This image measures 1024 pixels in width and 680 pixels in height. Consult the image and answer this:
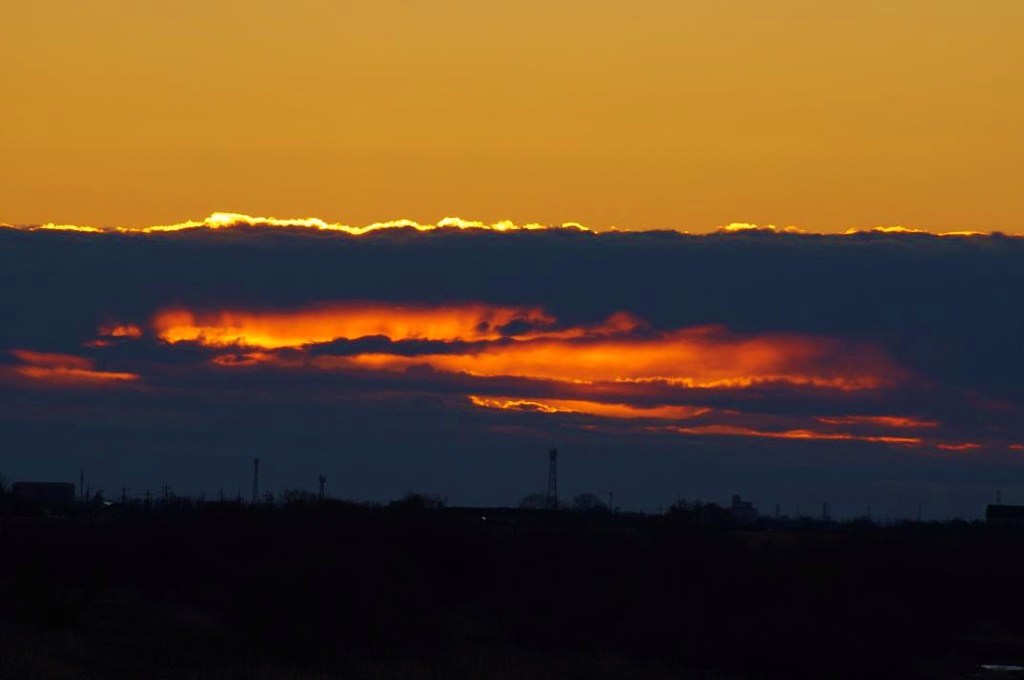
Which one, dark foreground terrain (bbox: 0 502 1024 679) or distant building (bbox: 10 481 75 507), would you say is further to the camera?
distant building (bbox: 10 481 75 507)

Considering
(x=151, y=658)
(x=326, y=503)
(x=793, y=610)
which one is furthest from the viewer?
(x=326, y=503)

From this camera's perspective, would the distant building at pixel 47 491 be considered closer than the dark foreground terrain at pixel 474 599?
No

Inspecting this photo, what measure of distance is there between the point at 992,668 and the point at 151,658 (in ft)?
95.3

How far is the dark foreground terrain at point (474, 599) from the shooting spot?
55.3 metres

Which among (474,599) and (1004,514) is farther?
(1004,514)

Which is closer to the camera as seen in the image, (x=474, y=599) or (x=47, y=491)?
(x=474, y=599)

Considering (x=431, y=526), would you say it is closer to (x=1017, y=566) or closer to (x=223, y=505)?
(x=223, y=505)

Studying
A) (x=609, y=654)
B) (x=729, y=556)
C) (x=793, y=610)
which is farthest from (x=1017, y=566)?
(x=609, y=654)

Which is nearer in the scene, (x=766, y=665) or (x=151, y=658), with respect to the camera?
(x=151, y=658)

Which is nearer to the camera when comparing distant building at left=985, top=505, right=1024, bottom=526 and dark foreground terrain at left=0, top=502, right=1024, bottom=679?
dark foreground terrain at left=0, top=502, right=1024, bottom=679

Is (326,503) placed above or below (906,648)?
above

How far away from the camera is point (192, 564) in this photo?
78.2m

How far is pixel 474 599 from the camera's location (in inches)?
3071

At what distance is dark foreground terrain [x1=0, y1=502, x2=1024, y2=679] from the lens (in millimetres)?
55281
